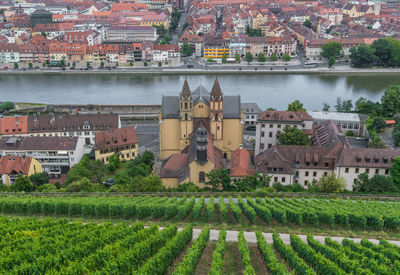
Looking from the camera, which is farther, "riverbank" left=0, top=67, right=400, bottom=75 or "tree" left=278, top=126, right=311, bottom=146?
"riverbank" left=0, top=67, right=400, bottom=75

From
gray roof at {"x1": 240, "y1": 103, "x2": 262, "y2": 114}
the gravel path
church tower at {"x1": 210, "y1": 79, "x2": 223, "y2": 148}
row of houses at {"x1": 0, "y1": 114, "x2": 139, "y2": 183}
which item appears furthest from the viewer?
gray roof at {"x1": 240, "y1": 103, "x2": 262, "y2": 114}

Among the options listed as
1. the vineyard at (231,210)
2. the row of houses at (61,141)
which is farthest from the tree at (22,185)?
the vineyard at (231,210)

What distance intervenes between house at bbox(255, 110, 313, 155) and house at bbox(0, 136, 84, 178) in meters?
16.8

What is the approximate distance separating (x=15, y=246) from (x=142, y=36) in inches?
3000


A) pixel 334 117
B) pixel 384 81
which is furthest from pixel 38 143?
pixel 384 81

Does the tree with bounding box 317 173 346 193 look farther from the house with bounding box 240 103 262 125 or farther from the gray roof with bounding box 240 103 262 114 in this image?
Answer: the gray roof with bounding box 240 103 262 114

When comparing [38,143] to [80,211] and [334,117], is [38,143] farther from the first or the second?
[334,117]

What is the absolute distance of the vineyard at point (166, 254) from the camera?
1672 cm

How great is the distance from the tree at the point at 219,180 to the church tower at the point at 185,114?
24.3 ft

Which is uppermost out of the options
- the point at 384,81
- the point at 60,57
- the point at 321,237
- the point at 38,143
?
the point at 60,57

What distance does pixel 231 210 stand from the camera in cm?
2588

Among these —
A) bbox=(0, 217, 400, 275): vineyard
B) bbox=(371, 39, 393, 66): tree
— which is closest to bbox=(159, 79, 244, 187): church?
bbox=(0, 217, 400, 275): vineyard

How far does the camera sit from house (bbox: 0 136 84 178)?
36.9m

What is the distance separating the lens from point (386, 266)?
1670 centimetres
